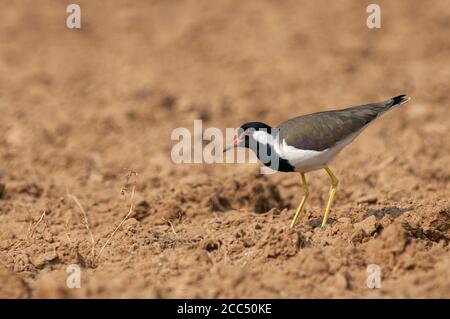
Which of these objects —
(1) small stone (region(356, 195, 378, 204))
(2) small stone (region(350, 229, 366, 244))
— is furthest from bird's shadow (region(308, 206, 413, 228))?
(1) small stone (region(356, 195, 378, 204))

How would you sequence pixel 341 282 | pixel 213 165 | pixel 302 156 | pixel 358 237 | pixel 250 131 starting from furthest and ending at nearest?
pixel 213 165 < pixel 250 131 < pixel 302 156 < pixel 358 237 < pixel 341 282

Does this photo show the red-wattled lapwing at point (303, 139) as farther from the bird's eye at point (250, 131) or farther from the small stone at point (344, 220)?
the small stone at point (344, 220)

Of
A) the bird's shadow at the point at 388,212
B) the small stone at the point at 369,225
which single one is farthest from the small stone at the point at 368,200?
the small stone at the point at 369,225

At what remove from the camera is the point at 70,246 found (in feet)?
23.6

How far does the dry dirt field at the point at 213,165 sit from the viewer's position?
20.9 ft

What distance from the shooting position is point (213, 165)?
36.2 feet

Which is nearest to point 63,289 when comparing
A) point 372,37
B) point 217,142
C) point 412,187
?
point 412,187

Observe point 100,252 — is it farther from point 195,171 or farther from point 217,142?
point 217,142

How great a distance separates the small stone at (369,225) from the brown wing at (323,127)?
0.83 m

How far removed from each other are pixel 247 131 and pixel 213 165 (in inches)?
140

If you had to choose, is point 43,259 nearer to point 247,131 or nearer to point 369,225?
point 247,131

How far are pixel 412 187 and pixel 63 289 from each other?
498 cm

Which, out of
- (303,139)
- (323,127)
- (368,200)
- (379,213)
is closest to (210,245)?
(303,139)

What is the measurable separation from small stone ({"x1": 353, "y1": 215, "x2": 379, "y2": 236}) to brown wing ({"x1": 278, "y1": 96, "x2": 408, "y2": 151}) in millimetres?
829
